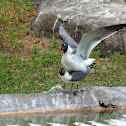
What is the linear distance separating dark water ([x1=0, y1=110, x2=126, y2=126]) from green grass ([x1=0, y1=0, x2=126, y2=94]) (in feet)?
6.40

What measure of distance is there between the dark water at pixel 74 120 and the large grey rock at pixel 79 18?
3.97m

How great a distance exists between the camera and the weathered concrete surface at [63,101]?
245 inches

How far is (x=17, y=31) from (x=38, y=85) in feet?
12.0

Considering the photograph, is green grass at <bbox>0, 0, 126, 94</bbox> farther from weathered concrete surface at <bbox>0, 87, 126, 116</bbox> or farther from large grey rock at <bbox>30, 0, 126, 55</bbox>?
weathered concrete surface at <bbox>0, 87, 126, 116</bbox>

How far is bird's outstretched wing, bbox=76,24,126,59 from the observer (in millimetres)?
6348

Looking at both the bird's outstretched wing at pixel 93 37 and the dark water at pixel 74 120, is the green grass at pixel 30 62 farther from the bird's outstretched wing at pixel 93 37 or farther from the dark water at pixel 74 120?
the dark water at pixel 74 120

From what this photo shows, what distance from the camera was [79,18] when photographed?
10555 mm

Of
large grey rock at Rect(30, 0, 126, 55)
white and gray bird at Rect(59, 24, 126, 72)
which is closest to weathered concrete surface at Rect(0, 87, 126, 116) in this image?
white and gray bird at Rect(59, 24, 126, 72)

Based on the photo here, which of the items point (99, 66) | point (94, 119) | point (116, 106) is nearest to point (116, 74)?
point (99, 66)

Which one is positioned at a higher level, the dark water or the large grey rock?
the large grey rock

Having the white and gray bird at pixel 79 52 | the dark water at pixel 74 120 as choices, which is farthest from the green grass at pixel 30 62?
the dark water at pixel 74 120

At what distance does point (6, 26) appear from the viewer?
11.7 meters

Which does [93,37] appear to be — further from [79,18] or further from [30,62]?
[79,18]

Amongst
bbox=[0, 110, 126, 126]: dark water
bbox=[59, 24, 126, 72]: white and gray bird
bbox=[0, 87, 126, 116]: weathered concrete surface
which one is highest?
bbox=[59, 24, 126, 72]: white and gray bird
